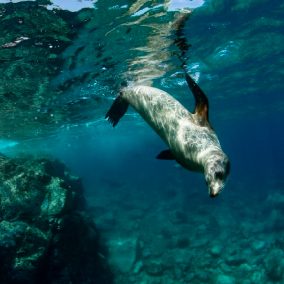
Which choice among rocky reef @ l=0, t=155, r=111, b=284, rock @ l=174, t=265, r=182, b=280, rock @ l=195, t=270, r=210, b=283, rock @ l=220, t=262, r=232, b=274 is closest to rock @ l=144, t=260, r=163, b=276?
rock @ l=174, t=265, r=182, b=280

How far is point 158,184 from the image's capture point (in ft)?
120

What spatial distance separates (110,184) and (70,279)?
3011cm

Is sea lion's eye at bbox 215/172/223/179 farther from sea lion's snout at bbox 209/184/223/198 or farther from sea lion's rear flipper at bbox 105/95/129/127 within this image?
sea lion's rear flipper at bbox 105/95/129/127

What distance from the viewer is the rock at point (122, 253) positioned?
14.3 metres

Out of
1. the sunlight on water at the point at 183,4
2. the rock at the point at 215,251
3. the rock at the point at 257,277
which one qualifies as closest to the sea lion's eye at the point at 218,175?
the sunlight on water at the point at 183,4

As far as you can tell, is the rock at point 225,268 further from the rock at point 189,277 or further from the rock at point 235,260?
the rock at point 189,277

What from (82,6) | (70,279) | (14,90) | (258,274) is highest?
(82,6)

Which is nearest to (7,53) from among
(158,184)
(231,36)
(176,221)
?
(231,36)

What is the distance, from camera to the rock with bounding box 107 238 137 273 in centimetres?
1429

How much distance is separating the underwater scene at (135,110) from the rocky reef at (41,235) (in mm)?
44

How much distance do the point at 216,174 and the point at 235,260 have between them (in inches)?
592

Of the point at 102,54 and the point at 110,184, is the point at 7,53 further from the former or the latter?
the point at 110,184

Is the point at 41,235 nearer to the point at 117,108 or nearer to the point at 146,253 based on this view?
the point at 117,108

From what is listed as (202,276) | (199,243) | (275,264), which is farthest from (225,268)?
(199,243)
